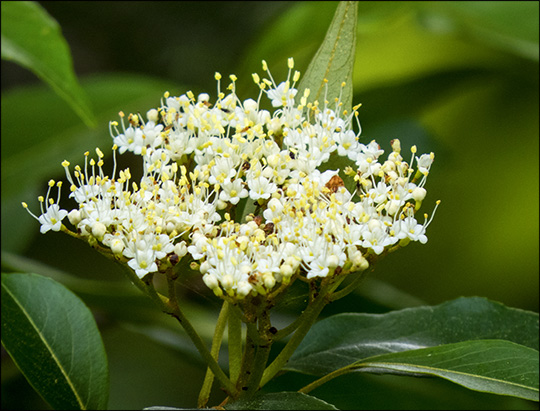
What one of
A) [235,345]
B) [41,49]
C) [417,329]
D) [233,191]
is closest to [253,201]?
[233,191]

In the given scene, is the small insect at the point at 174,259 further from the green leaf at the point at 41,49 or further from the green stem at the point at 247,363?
the green leaf at the point at 41,49

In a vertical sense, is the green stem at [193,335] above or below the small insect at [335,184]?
below

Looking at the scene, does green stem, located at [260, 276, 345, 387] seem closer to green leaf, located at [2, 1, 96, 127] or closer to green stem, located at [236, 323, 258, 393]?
green stem, located at [236, 323, 258, 393]

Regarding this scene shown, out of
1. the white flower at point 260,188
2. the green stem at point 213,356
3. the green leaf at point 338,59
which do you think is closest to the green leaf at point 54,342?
the green stem at point 213,356

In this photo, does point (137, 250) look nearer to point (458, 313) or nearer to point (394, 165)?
point (394, 165)

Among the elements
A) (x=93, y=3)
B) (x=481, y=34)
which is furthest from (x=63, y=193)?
(x=481, y=34)

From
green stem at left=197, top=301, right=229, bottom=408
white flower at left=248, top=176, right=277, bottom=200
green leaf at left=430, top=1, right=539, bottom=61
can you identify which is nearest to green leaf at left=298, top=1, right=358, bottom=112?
white flower at left=248, top=176, right=277, bottom=200
